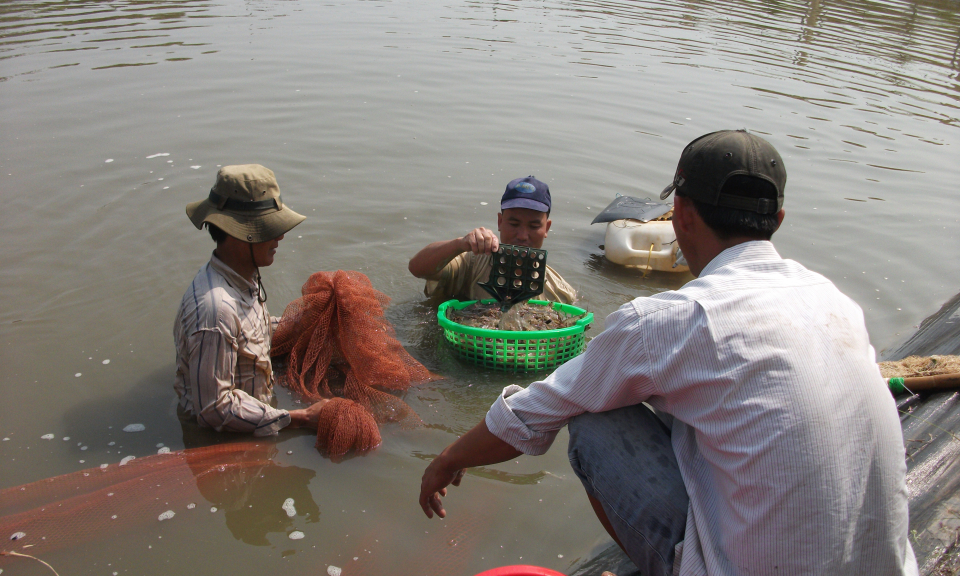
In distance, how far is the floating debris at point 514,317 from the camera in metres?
4.23

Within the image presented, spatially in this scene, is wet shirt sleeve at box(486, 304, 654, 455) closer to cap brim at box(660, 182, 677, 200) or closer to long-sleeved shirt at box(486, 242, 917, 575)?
long-sleeved shirt at box(486, 242, 917, 575)

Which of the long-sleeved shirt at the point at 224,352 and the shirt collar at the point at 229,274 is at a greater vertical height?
the shirt collar at the point at 229,274

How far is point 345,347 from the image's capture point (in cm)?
409

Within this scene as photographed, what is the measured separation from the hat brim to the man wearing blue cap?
111 cm

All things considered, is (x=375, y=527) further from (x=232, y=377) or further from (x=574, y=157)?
(x=574, y=157)

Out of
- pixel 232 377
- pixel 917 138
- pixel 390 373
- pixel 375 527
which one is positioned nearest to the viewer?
pixel 375 527

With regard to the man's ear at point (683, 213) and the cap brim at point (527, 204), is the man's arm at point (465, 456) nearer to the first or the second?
the man's ear at point (683, 213)

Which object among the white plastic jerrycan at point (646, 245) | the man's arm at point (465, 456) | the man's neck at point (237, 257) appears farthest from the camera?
the white plastic jerrycan at point (646, 245)

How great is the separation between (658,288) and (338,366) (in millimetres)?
3092

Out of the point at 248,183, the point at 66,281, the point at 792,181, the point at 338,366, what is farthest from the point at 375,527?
the point at 792,181

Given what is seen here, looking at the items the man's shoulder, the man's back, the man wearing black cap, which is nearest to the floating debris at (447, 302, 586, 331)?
the man's shoulder

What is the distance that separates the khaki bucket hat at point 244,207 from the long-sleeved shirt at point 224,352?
24cm

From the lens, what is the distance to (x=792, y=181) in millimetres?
8102

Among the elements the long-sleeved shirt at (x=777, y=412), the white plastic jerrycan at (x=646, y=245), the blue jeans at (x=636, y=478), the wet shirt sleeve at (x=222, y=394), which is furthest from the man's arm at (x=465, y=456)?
the white plastic jerrycan at (x=646, y=245)
